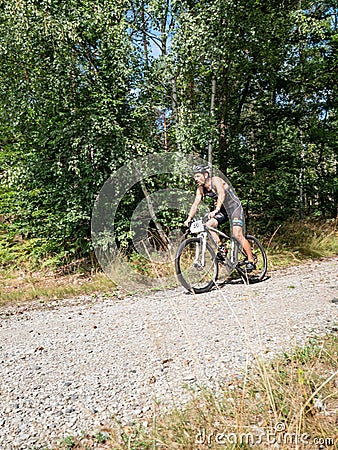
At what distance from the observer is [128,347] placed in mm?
3984

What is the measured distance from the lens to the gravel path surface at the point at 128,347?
108 inches

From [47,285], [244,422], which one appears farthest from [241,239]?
[244,422]

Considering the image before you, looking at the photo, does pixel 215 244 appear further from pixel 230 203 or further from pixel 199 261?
pixel 230 203

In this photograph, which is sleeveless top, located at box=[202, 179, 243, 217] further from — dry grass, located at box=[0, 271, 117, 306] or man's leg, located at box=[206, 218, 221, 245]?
dry grass, located at box=[0, 271, 117, 306]

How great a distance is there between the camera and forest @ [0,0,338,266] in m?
7.69

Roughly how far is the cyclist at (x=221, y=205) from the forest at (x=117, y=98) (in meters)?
2.07

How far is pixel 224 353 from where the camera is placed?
3.50 m

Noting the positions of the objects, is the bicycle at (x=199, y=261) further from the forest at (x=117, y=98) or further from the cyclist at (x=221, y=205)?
the forest at (x=117, y=98)

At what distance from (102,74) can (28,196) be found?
306 cm

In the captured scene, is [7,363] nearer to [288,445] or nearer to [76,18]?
[288,445]

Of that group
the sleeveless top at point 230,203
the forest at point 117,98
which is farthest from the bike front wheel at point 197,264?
the forest at point 117,98

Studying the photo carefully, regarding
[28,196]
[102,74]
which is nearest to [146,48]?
[102,74]

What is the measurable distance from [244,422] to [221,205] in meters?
4.33

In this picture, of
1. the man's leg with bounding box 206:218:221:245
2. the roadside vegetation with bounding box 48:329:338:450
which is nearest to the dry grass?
the man's leg with bounding box 206:218:221:245
